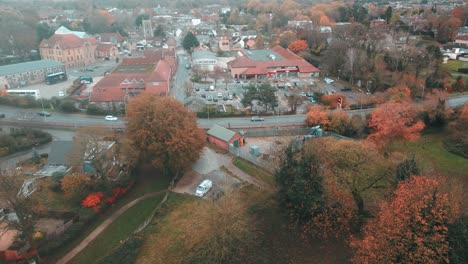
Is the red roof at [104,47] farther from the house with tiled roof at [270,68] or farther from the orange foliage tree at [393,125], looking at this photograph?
the orange foliage tree at [393,125]

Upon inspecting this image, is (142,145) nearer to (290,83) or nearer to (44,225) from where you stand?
(44,225)

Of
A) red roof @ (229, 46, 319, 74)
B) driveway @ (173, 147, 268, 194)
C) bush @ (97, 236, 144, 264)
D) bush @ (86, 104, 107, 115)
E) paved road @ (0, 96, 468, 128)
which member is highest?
red roof @ (229, 46, 319, 74)

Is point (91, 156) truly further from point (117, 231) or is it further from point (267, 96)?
point (267, 96)

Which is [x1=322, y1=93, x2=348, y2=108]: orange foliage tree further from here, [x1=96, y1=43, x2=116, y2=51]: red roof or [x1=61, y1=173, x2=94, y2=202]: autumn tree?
[x1=96, y1=43, x2=116, y2=51]: red roof

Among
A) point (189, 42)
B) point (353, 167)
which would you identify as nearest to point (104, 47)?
point (189, 42)

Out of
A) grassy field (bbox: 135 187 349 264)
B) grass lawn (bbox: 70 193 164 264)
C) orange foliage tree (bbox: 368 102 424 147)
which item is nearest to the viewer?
grassy field (bbox: 135 187 349 264)

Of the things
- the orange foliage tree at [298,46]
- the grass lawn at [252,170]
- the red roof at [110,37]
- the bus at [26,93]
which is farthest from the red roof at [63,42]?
the grass lawn at [252,170]

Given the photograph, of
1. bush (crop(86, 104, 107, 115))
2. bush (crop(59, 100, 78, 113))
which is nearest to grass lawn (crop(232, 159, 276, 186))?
bush (crop(86, 104, 107, 115))

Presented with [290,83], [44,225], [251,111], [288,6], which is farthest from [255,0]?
[44,225]
